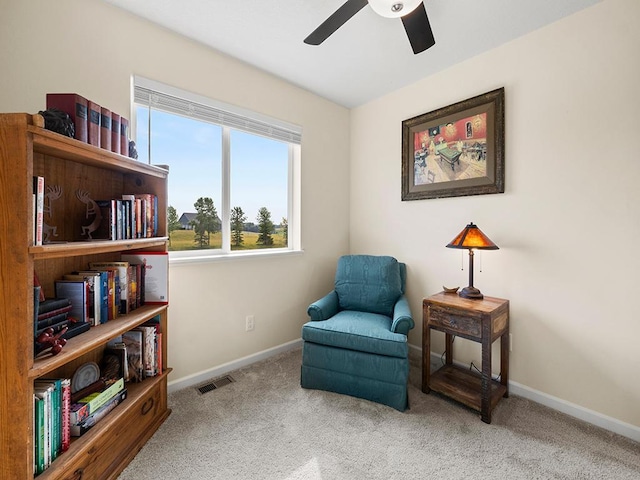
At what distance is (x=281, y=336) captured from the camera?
8.86ft

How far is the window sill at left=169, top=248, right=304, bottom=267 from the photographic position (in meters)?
2.05

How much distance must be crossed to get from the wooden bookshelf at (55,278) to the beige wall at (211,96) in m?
0.43

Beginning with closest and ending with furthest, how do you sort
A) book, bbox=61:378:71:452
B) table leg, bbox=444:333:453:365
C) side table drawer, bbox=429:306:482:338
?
1. book, bbox=61:378:71:452
2. side table drawer, bbox=429:306:482:338
3. table leg, bbox=444:333:453:365

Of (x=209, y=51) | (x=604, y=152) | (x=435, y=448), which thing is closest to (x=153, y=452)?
(x=435, y=448)

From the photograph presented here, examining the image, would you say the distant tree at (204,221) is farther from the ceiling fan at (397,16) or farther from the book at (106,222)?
the ceiling fan at (397,16)

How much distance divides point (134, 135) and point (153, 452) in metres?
1.90

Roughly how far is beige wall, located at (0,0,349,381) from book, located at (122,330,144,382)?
391mm

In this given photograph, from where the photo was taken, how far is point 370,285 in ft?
8.34

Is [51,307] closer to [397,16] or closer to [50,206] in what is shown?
[50,206]

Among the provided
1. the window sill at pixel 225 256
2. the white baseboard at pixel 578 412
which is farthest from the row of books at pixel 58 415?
the white baseboard at pixel 578 412

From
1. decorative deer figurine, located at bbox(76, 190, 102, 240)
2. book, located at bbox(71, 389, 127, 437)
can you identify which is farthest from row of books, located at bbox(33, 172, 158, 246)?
book, located at bbox(71, 389, 127, 437)

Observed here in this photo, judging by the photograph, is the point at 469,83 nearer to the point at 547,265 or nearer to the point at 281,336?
the point at 547,265

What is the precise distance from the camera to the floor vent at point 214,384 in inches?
81.9

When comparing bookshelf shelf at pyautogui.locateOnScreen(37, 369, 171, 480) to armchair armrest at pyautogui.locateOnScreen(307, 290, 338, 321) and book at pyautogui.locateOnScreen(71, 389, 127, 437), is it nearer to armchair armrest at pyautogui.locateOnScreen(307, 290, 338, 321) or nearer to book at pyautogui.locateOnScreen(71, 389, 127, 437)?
book at pyautogui.locateOnScreen(71, 389, 127, 437)
